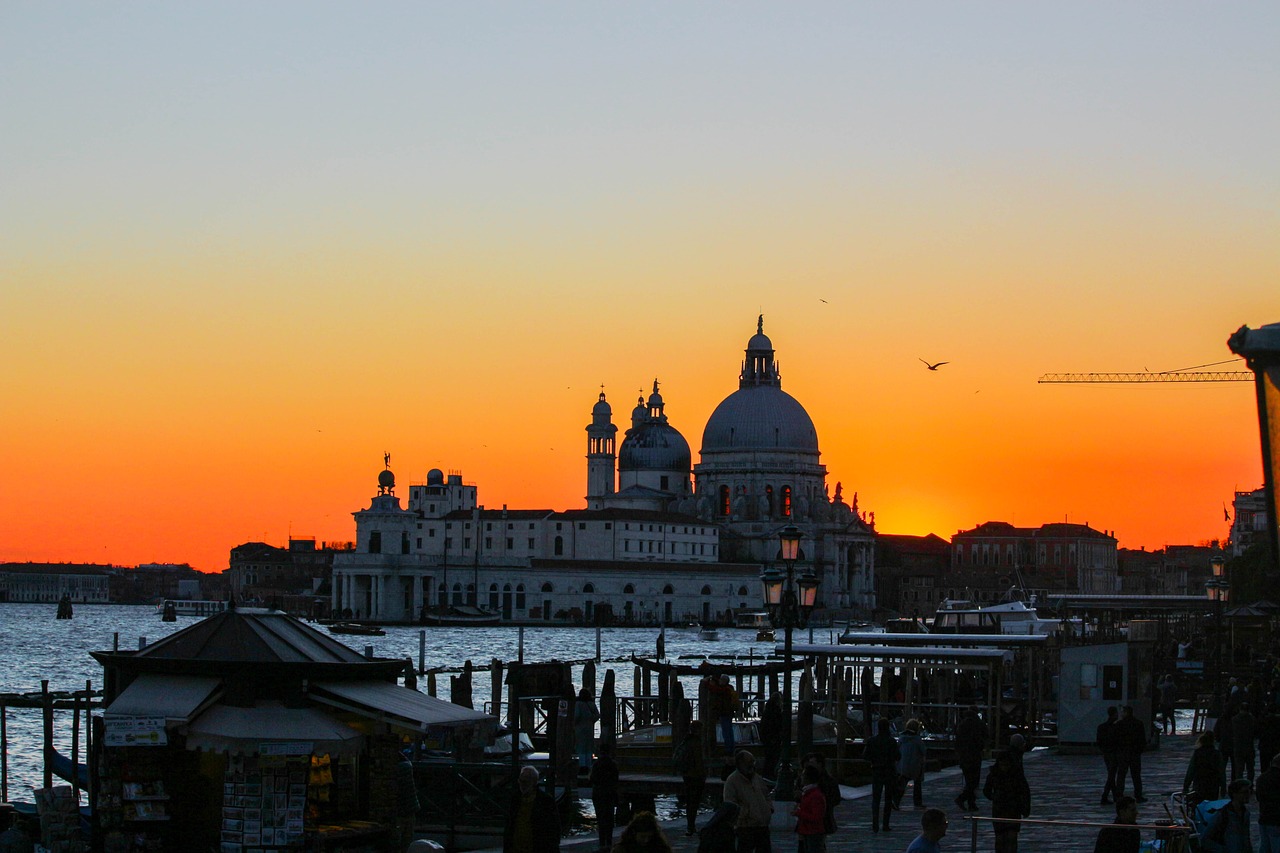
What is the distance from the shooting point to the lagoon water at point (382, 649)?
36.3m

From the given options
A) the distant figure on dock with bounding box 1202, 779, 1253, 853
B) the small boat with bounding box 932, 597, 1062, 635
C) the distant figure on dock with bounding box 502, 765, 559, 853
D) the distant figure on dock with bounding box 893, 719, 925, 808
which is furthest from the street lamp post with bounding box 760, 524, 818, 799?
the small boat with bounding box 932, 597, 1062, 635

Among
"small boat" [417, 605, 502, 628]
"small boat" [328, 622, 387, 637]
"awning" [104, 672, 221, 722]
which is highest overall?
"small boat" [417, 605, 502, 628]

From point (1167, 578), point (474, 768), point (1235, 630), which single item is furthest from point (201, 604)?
point (474, 768)

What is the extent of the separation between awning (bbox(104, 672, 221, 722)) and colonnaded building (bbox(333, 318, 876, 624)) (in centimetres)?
10445

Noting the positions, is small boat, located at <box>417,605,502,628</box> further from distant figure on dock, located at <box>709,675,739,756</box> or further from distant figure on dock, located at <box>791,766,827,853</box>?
distant figure on dock, located at <box>791,766,827,853</box>

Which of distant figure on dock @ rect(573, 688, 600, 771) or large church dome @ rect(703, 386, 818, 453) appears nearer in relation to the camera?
distant figure on dock @ rect(573, 688, 600, 771)

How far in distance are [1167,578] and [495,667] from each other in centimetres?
15801

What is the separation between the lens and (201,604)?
155625mm

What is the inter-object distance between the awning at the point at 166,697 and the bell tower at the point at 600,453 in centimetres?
14094

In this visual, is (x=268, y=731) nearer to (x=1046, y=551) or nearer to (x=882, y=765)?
(x=882, y=765)

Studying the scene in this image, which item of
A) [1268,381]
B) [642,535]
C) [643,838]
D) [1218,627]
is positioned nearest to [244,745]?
[643,838]

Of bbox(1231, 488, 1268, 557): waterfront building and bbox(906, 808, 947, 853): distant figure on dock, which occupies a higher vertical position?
bbox(1231, 488, 1268, 557): waterfront building

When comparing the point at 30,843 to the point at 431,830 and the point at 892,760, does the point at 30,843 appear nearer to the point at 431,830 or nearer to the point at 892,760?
the point at 431,830

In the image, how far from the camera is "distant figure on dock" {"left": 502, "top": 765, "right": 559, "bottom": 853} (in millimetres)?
12328
